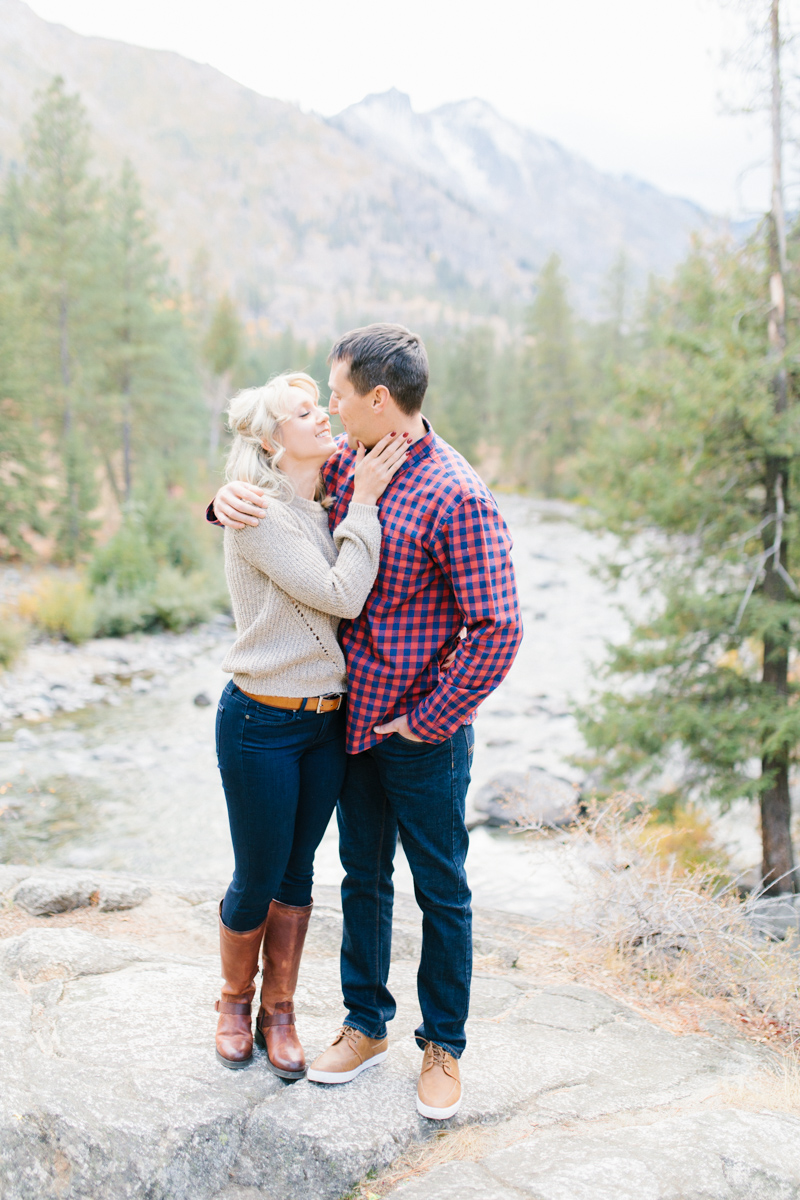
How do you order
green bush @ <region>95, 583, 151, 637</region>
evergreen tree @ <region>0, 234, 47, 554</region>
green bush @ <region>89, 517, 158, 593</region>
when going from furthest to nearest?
evergreen tree @ <region>0, 234, 47, 554</region>, green bush @ <region>89, 517, 158, 593</region>, green bush @ <region>95, 583, 151, 637</region>

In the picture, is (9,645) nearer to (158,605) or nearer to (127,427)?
(158,605)

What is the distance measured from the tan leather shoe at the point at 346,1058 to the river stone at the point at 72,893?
1.97 meters

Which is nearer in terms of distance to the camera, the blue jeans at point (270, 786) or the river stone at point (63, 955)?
the blue jeans at point (270, 786)

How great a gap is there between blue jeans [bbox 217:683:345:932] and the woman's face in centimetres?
70

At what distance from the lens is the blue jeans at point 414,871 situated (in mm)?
2355

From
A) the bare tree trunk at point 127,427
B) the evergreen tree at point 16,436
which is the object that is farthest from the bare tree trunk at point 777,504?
the bare tree trunk at point 127,427

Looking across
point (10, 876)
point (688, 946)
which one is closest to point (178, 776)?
point (10, 876)

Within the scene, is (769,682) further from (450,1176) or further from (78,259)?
(78,259)

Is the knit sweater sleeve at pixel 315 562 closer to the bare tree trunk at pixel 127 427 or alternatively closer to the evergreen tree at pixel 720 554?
the evergreen tree at pixel 720 554

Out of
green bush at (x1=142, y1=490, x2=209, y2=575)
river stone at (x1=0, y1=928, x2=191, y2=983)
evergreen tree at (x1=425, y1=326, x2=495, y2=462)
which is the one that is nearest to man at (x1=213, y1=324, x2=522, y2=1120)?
river stone at (x1=0, y1=928, x2=191, y2=983)

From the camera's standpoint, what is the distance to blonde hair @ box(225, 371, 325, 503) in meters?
2.26

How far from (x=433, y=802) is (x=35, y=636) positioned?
13.8 metres

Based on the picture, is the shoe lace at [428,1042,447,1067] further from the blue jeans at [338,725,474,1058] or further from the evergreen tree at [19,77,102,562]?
the evergreen tree at [19,77,102,562]

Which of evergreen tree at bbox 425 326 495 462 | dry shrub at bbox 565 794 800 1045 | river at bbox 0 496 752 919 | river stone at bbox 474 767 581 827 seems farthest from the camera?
evergreen tree at bbox 425 326 495 462
